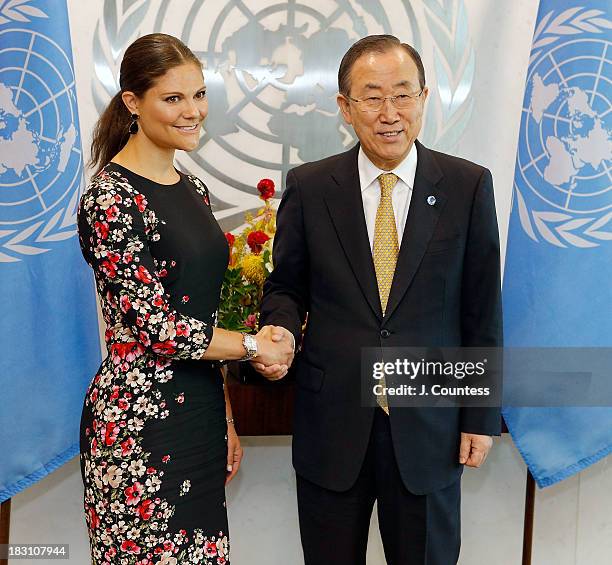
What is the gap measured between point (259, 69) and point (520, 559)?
2.08 meters

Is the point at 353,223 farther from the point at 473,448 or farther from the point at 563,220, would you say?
the point at 563,220

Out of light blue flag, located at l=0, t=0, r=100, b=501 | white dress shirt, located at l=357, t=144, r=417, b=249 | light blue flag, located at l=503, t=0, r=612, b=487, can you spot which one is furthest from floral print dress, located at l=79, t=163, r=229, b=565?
light blue flag, located at l=503, t=0, r=612, b=487

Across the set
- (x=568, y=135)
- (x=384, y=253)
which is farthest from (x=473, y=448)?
(x=568, y=135)

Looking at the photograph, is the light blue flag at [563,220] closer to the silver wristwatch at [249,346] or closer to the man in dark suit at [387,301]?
the man in dark suit at [387,301]

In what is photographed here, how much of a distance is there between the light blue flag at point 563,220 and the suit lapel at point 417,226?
0.69m

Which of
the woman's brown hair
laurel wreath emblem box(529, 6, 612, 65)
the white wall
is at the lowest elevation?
the white wall

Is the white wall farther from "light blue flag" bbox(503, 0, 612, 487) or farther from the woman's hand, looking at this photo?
the woman's hand

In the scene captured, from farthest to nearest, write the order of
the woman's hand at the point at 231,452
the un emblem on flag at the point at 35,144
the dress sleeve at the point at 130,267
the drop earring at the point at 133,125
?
the un emblem on flag at the point at 35,144, the woman's hand at the point at 231,452, the drop earring at the point at 133,125, the dress sleeve at the point at 130,267

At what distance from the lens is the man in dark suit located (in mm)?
1749

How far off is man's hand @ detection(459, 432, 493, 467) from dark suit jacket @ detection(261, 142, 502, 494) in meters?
0.02

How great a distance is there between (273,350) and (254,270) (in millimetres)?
452

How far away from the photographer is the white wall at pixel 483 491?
2611 mm

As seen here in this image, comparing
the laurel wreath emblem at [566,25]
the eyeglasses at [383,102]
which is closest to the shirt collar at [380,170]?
the eyeglasses at [383,102]

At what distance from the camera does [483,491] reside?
9.26 ft
